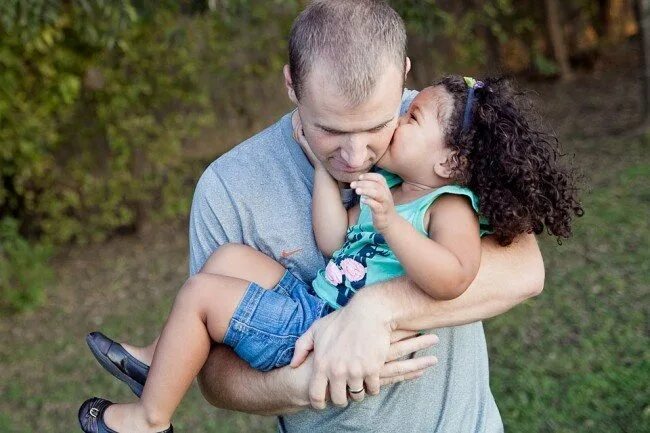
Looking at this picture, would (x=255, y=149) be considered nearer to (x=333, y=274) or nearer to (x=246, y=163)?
(x=246, y=163)

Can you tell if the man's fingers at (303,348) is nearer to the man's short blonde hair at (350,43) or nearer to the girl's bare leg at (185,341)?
the girl's bare leg at (185,341)

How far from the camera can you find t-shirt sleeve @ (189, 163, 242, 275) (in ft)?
8.17

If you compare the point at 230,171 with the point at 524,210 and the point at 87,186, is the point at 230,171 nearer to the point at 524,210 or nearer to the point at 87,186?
the point at 524,210

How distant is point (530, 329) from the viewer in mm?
5383

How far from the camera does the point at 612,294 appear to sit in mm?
5531

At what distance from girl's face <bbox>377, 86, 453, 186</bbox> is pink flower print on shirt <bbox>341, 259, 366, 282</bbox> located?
0.92 ft

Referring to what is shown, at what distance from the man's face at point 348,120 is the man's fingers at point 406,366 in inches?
20.3

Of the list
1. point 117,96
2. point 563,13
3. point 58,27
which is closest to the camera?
point 58,27

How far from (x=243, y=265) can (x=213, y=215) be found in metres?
0.17

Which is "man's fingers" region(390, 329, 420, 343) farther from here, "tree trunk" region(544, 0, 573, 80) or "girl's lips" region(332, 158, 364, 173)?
"tree trunk" region(544, 0, 573, 80)

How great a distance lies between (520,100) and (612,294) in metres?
3.34

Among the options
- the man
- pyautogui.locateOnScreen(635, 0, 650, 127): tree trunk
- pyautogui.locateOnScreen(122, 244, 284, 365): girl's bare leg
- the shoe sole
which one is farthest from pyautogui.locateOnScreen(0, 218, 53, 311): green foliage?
pyautogui.locateOnScreen(635, 0, 650, 127): tree trunk

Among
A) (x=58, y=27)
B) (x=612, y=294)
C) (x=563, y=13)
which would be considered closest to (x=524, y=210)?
(x=612, y=294)

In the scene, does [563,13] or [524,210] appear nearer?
[524,210]
